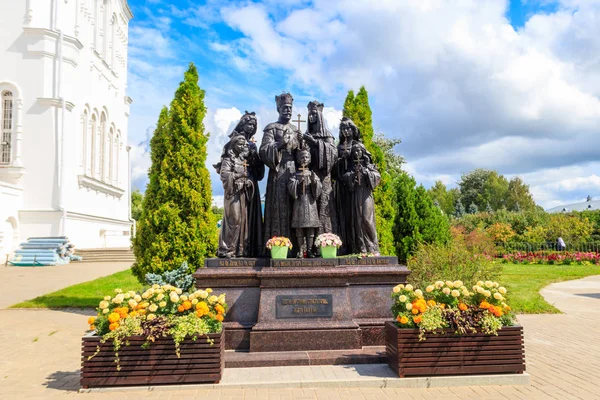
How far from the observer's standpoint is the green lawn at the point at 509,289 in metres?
12.2

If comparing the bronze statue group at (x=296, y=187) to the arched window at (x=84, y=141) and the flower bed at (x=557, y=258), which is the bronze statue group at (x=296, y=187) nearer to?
the flower bed at (x=557, y=258)

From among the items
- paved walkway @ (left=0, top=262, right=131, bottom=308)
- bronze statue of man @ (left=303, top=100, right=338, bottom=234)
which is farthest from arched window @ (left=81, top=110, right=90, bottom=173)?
bronze statue of man @ (left=303, top=100, right=338, bottom=234)

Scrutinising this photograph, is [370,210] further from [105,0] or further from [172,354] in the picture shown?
[105,0]

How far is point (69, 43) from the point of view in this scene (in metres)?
24.9

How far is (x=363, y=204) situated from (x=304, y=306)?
2083mm

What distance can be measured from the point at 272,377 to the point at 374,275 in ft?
7.59

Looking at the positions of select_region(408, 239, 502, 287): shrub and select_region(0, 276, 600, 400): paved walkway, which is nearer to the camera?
select_region(0, 276, 600, 400): paved walkway

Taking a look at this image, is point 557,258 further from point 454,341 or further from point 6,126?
point 6,126

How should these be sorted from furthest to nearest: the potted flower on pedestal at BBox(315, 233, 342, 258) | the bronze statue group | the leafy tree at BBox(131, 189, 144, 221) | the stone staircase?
the leafy tree at BBox(131, 189, 144, 221)
the stone staircase
the bronze statue group
the potted flower on pedestal at BBox(315, 233, 342, 258)

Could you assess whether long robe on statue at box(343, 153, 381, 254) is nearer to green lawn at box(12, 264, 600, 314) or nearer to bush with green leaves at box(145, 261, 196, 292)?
green lawn at box(12, 264, 600, 314)

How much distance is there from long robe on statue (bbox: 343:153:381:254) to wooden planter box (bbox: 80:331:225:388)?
3.35 m

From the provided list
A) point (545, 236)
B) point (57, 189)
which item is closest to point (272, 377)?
point (57, 189)

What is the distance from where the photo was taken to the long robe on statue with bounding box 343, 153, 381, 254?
781 centimetres

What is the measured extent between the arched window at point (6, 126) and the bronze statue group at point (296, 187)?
845 inches
